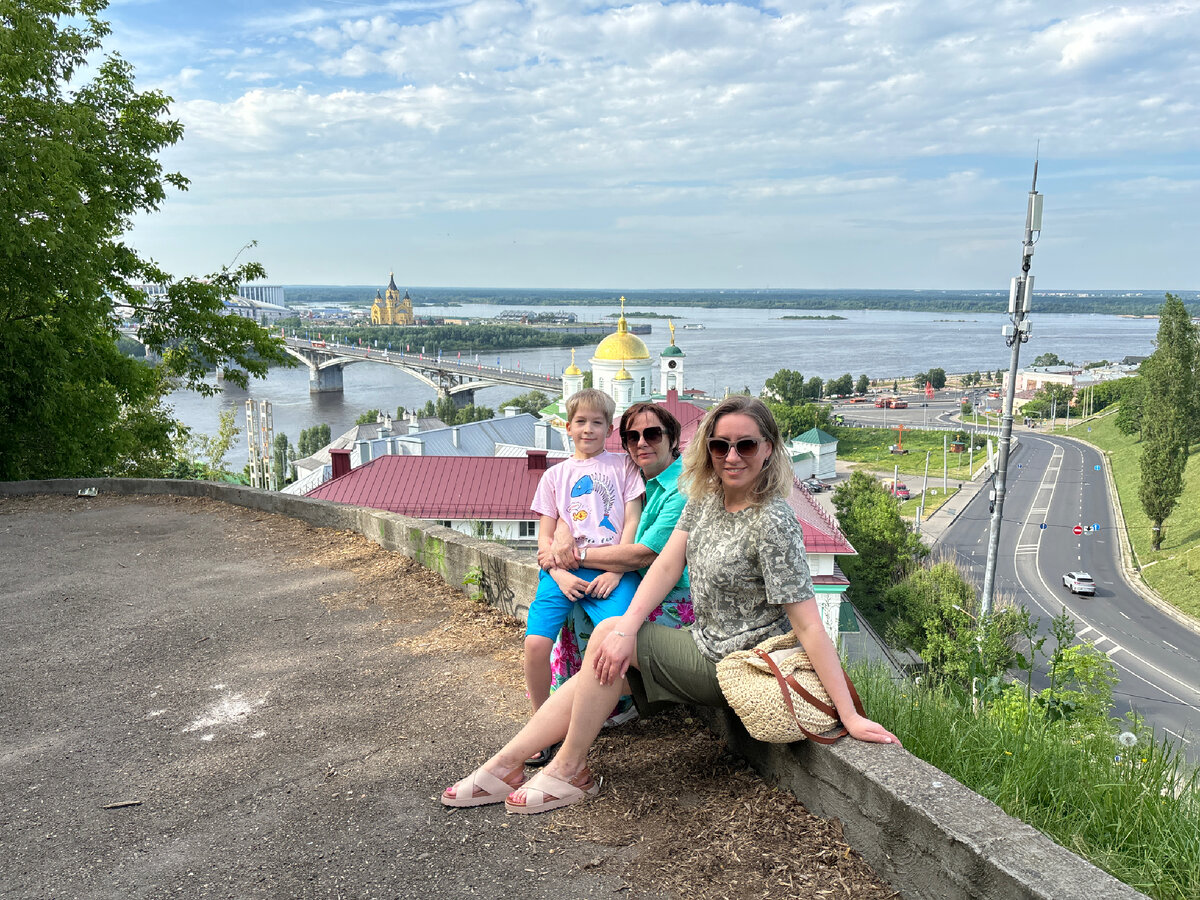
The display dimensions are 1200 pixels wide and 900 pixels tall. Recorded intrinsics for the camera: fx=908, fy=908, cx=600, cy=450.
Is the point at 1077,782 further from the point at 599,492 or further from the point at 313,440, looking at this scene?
the point at 313,440

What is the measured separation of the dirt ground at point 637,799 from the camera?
6.68 ft

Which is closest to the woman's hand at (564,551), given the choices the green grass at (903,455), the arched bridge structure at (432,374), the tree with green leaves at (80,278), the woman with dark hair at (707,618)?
the woman with dark hair at (707,618)

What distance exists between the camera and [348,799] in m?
2.47

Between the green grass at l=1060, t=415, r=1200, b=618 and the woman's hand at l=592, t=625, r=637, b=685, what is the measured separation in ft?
106

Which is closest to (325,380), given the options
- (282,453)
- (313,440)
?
(313,440)

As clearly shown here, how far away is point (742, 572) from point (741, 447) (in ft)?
1.01

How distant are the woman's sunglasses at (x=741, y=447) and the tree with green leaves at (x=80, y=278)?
24.4ft

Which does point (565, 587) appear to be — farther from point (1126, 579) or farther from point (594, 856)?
point (1126, 579)

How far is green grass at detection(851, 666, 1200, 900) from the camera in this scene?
1860 millimetres

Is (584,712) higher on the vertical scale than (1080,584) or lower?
higher

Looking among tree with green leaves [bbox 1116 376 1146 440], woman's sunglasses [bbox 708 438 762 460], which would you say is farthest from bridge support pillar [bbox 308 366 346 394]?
woman's sunglasses [bbox 708 438 762 460]

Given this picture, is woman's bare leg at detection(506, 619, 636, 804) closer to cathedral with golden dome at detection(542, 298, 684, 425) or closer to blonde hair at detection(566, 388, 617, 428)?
blonde hair at detection(566, 388, 617, 428)

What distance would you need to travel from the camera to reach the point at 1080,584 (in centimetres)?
3117

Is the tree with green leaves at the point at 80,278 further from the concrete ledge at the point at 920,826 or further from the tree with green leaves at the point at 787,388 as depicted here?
the tree with green leaves at the point at 787,388
